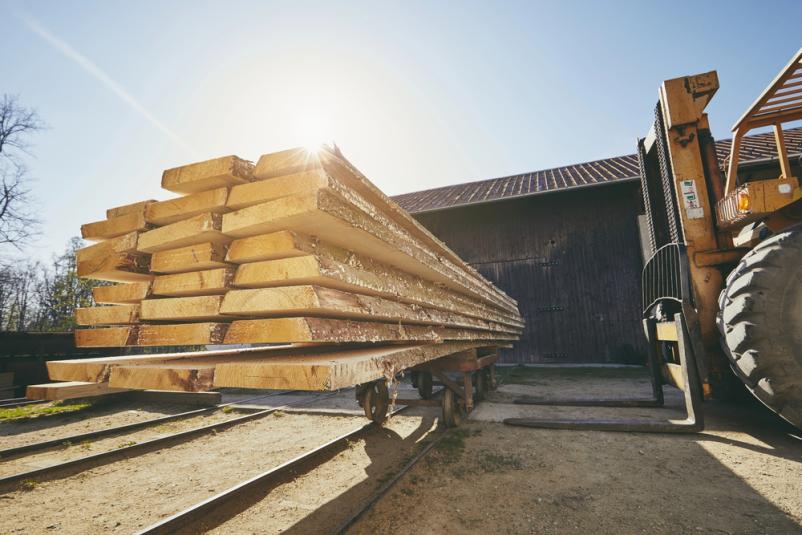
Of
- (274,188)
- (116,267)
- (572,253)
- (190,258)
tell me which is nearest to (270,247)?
(274,188)

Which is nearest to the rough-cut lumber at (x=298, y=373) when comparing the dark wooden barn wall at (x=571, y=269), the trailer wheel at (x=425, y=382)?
the trailer wheel at (x=425, y=382)

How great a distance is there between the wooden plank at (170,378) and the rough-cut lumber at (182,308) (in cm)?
27

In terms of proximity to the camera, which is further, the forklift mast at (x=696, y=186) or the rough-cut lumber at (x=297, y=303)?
the forklift mast at (x=696, y=186)

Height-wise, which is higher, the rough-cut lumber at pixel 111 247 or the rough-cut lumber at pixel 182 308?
the rough-cut lumber at pixel 111 247

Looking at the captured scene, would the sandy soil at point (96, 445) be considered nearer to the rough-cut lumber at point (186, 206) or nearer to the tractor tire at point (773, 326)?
the rough-cut lumber at point (186, 206)

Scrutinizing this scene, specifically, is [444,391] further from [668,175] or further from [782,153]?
[782,153]

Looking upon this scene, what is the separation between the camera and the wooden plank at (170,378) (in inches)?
60.6

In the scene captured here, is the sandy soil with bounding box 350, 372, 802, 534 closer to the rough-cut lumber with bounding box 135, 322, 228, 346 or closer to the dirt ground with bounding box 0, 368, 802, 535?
the dirt ground with bounding box 0, 368, 802, 535

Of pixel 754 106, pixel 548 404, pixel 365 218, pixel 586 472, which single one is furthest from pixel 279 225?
pixel 548 404

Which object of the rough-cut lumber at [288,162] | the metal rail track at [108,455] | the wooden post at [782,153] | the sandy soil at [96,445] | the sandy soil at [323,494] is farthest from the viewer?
the sandy soil at [96,445]

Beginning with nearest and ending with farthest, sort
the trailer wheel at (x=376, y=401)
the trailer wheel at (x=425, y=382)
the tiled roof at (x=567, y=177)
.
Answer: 1. the trailer wheel at (x=376, y=401)
2. the trailer wheel at (x=425, y=382)
3. the tiled roof at (x=567, y=177)

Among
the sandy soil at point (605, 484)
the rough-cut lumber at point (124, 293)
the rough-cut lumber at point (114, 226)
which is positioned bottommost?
the sandy soil at point (605, 484)

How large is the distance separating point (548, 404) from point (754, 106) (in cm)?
482

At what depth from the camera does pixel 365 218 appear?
6.08 ft
